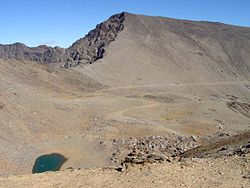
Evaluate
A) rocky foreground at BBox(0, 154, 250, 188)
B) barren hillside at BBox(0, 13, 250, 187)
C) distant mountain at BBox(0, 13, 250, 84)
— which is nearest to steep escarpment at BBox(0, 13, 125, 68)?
distant mountain at BBox(0, 13, 250, 84)

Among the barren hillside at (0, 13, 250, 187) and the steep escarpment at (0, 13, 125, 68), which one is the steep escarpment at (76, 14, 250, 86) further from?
the steep escarpment at (0, 13, 125, 68)

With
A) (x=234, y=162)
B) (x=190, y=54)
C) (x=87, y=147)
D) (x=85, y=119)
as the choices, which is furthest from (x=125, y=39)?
(x=234, y=162)

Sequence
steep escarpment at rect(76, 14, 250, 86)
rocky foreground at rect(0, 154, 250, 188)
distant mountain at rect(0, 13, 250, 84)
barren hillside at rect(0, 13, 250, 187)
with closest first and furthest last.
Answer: rocky foreground at rect(0, 154, 250, 188), barren hillside at rect(0, 13, 250, 187), steep escarpment at rect(76, 14, 250, 86), distant mountain at rect(0, 13, 250, 84)

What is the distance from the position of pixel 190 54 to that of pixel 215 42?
1632 centimetres

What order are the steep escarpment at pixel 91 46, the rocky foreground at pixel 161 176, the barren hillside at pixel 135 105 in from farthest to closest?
the steep escarpment at pixel 91 46
the barren hillside at pixel 135 105
the rocky foreground at pixel 161 176

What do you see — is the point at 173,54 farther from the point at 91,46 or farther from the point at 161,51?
the point at 91,46

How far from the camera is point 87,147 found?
49.0 meters

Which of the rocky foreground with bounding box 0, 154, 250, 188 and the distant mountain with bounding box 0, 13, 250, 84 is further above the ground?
the distant mountain with bounding box 0, 13, 250, 84

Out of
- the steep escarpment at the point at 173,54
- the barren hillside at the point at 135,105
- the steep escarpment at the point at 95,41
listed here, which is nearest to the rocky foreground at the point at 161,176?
the barren hillside at the point at 135,105

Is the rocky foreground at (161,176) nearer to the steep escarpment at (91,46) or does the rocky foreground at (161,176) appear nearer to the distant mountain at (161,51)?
the distant mountain at (161,51)

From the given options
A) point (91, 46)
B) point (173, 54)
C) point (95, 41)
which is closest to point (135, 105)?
point (173, 54)

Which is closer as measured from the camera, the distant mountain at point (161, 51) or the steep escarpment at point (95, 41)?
the distant mountain at point (161, 51)

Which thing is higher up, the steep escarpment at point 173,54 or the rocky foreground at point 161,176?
the steep escarpment at point 173,54

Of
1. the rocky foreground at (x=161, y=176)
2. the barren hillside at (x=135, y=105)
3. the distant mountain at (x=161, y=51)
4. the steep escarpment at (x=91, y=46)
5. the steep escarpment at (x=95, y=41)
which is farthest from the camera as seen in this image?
the steep escarpment at (x=95, y=41)
